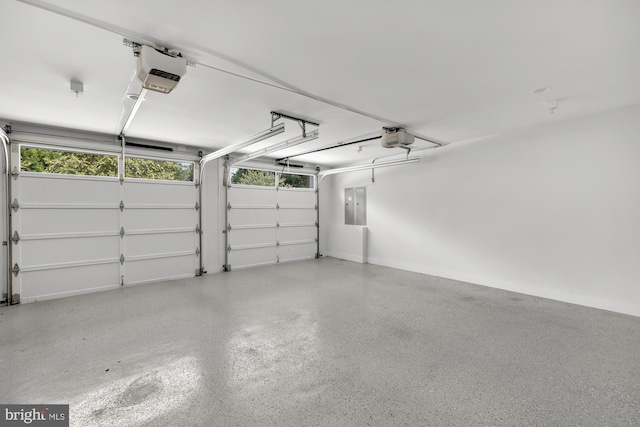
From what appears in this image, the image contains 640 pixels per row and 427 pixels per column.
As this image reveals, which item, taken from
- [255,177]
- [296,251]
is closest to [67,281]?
[255,177]

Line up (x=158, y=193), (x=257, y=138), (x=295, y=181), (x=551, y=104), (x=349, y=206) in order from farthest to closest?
(x=295, y=181) → (x=349, y=206) → (x=158, y=193) → (x=257, y=138) → (x=551, y=104)

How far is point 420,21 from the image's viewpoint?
1857 mm

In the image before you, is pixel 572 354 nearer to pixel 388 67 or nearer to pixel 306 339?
pixel 306 339

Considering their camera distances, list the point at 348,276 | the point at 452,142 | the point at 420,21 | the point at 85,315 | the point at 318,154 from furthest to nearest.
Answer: the point at 318,154
the point at 348,276
the point at 452,142
the point at 85,315
the point at 420,21

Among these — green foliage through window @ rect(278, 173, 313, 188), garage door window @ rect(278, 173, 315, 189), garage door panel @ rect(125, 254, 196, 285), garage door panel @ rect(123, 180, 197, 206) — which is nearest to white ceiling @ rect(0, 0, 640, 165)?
garage door panel @ rect(123, 180, 197, 206)

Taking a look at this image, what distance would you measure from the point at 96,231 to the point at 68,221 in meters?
0.37

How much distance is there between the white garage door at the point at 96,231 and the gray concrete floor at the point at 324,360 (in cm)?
45

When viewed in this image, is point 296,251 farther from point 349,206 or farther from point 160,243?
point 160,243

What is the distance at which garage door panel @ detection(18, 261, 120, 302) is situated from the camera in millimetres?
4051

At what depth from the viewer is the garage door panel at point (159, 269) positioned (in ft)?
16.0

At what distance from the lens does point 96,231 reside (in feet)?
14.9

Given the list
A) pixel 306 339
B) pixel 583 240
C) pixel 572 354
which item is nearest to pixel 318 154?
pixel 306 339

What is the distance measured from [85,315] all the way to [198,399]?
2.58 meters

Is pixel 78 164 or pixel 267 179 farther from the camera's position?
pixel 78 164
